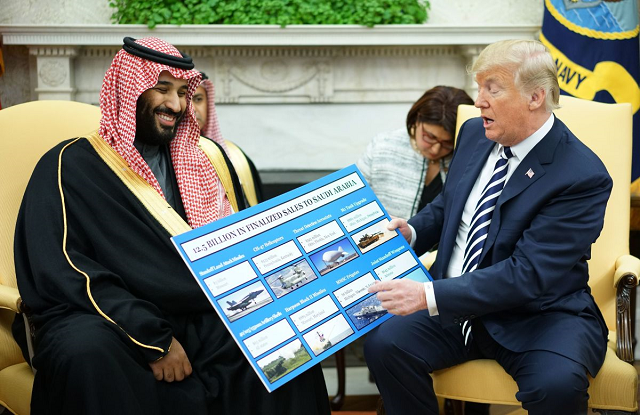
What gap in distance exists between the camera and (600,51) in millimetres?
4410

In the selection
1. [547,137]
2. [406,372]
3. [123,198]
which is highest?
[547,137]

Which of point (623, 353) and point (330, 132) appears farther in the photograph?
point (330, 132)

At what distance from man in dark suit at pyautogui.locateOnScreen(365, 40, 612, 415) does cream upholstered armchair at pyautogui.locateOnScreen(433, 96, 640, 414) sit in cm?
6

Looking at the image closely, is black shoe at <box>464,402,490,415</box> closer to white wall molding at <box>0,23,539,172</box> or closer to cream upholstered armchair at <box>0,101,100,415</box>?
cream upholstered armchair at <box>0,101,100,415</box>

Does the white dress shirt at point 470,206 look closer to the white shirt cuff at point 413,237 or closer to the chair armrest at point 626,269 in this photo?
the white shirt cuff at point 413,237

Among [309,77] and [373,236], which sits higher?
[309,77]

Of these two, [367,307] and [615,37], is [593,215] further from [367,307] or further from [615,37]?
[615,37]

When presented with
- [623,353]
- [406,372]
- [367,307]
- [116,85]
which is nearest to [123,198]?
[116,85]

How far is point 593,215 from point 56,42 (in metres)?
4.26

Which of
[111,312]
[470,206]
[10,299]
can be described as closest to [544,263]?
[470,206]

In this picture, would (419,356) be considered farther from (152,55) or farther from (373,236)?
(152,55)

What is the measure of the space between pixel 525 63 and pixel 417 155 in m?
1.27

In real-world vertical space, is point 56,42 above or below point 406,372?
above

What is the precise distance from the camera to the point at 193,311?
2.41 metres
